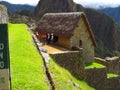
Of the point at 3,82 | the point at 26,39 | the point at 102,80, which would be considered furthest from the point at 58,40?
the point at 3,82

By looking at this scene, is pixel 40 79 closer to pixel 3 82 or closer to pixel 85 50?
pixel 3 82

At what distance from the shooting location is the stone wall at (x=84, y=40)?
35.5 meters

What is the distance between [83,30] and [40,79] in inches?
862

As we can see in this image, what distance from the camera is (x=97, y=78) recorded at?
108ft

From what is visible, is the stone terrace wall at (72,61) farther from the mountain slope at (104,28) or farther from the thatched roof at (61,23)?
the mountain slope at (104,28)

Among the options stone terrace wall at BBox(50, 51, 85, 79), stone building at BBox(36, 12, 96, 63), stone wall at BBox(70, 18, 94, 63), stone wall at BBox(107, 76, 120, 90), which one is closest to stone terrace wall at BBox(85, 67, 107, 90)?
stone wall at BBox(107, 76, 120, 90)

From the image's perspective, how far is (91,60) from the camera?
37.6 metres

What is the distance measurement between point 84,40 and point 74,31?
2.09 meters

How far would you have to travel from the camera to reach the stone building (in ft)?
116

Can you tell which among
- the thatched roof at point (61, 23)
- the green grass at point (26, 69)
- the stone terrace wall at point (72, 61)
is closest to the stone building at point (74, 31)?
the thatched roof at point (61, 23)

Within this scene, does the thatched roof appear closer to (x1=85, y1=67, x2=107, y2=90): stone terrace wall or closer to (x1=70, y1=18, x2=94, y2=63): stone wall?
(x1=70, y1=18, x2=94, y2=63): stone wall

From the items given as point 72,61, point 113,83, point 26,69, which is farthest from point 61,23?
point 26,69

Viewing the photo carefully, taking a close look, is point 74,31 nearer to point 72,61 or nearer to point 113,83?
point 113,83

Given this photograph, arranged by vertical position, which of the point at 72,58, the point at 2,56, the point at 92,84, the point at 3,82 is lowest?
the point at 92,84
